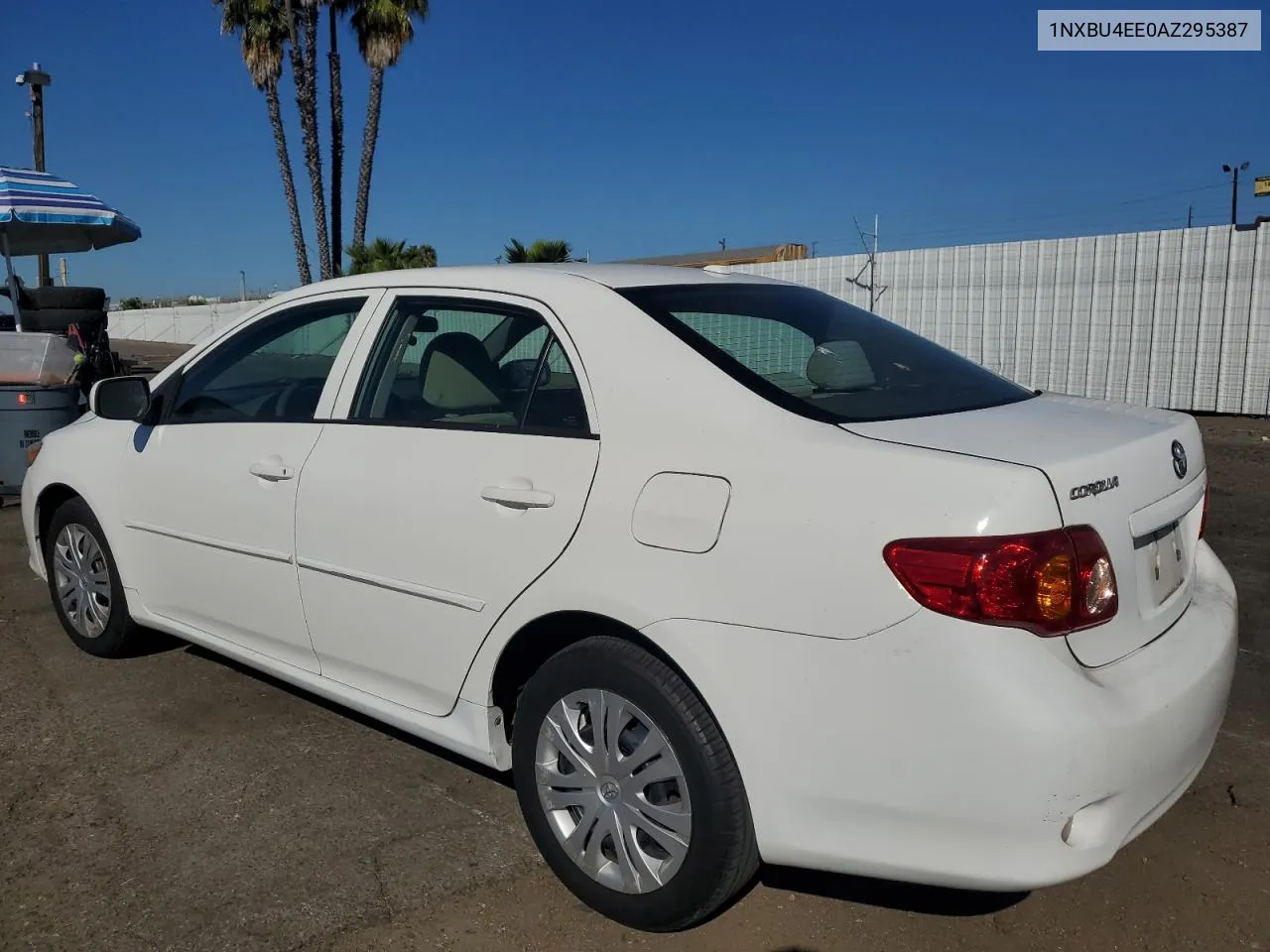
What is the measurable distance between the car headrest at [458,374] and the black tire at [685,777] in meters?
0.86

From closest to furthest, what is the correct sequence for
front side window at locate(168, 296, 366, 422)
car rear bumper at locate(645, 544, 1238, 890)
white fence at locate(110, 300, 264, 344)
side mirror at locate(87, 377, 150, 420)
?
car rear bumper at locate(645, 544, 1238, 890)
front side window at locate(168, 296, 366, 422)
side mirror at locate(87, 377, 150, 420)
white fence at locate(110, 300, 264, 344)

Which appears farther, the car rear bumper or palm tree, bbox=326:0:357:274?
palm tree, bbox=326:0:357:274

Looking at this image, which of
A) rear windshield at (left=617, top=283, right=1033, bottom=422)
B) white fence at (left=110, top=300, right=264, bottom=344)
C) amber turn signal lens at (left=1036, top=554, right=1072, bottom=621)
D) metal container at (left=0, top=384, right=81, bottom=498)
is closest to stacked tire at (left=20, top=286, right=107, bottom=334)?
metal container at (left=0, top=384, right=81, bottom=498)

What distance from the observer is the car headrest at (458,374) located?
312cm

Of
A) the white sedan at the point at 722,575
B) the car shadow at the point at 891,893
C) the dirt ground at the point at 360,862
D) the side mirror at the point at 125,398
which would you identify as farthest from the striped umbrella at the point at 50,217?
the car shadow at the point at 891,893

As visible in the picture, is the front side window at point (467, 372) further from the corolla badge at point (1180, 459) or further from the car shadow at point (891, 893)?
the corolla badge at point (1180, 459)

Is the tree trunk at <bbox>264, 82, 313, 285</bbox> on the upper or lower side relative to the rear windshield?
upper

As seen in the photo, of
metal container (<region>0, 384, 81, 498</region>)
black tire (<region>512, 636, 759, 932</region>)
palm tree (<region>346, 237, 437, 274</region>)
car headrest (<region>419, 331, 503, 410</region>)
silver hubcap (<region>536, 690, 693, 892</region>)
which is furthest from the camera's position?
palm tree (<region>346, 237, 437, 274</region>)

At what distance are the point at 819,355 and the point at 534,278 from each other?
84cm

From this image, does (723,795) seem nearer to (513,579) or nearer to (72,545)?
(513,579)

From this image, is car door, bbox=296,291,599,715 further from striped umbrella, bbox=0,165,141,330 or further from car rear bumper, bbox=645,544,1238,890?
striped umbrella, bbox=0,165,141,330

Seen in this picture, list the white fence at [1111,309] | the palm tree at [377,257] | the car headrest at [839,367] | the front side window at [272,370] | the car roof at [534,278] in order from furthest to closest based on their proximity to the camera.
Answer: the palm tree at [377,257] → the white fence at [1111,309] → the front side window at [272,370] → the car roof at [534,278] → the car headrest at [839,367]

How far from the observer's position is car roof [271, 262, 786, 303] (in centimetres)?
299

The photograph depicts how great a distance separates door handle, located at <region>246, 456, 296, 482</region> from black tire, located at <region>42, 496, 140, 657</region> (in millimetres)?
1174
